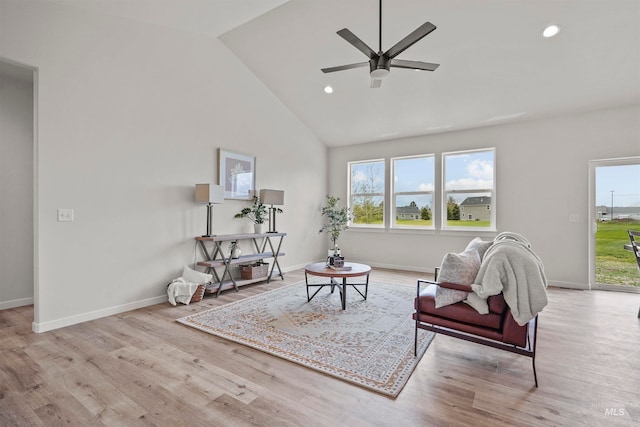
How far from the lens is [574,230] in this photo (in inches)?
186

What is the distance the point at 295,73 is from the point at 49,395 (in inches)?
186

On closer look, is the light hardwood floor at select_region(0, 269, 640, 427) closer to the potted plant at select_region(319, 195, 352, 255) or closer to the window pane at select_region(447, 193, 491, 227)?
the window pane at select_region(447, 193, 491, 227)

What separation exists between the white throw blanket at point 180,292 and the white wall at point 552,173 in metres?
4.22

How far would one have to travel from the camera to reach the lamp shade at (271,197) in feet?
16.6

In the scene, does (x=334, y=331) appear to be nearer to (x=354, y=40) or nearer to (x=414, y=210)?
(x=354, y=40)

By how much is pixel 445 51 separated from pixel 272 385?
13.9 feet

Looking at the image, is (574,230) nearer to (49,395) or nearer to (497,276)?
(497,276)

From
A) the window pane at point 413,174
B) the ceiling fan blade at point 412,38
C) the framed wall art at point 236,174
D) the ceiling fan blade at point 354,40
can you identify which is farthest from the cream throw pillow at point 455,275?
the window pane at point 413,174

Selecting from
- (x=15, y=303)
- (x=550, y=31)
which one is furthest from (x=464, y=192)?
(x=15, y=303)

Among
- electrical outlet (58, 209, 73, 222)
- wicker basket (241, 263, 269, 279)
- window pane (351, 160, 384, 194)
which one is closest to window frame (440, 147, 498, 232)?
window pane (351, 160, 384, 194)

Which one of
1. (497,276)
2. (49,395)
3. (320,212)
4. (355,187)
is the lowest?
(49,395)

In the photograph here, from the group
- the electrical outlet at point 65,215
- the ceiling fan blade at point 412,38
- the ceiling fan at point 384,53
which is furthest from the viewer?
the electrical outlet at point 65,215

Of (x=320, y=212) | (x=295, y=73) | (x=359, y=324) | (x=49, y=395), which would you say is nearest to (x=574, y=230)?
(x=359, y=324)

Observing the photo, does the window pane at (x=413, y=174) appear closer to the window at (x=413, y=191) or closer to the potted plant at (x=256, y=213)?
the window at (x=413, y=191)
